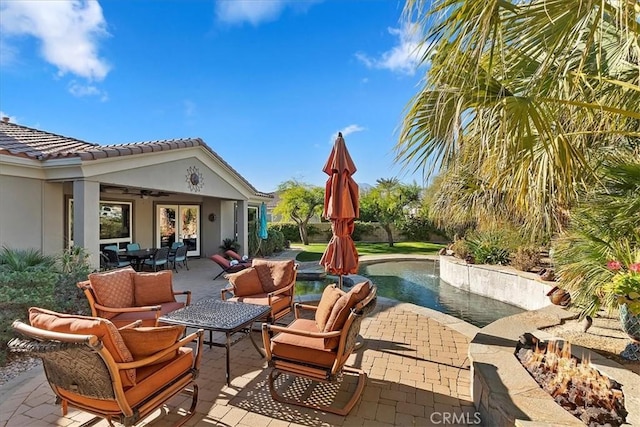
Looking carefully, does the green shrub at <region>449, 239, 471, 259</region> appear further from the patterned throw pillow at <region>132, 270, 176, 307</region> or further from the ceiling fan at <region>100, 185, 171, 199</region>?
the ceiling fan at <region>100, 185, 171, 199</region>

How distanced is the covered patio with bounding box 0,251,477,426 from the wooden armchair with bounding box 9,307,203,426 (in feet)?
2.09

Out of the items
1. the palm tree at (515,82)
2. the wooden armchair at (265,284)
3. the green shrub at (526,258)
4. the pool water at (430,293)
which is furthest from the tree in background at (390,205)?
the palm tree at (515,82)

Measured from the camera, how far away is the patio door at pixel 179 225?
15.0 m

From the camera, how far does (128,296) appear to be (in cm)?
539

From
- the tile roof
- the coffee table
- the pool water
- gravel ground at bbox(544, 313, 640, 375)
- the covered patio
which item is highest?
the tile roof

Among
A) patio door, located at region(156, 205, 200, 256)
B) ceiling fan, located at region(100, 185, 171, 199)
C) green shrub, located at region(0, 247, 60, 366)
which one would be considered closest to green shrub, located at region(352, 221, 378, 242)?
patio door, located at region(156, 205, 200, 256)

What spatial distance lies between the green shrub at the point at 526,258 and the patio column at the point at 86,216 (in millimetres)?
12579

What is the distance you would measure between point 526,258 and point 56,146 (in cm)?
1487

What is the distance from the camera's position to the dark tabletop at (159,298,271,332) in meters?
4.13

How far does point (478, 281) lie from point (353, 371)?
30.1 feet

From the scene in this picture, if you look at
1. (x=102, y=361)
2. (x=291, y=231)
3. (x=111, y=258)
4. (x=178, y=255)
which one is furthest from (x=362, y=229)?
(x=102, y=361)

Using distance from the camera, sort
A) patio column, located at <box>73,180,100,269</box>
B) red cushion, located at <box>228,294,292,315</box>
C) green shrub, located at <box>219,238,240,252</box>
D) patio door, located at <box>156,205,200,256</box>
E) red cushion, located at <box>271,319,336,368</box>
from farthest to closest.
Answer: green shrub, located at <box>219,238,240,252</box> < patio door, located at <box>156,205,200,256</box> < patio column, located at <box>73,180,100,269</box> < red cushion, located at <box>228,294,292,315</box> < red cushion, located at <box>271,319,336,368</box>

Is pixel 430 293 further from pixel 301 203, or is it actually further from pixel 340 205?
pixel 301 203

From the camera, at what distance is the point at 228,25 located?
11.2 m
